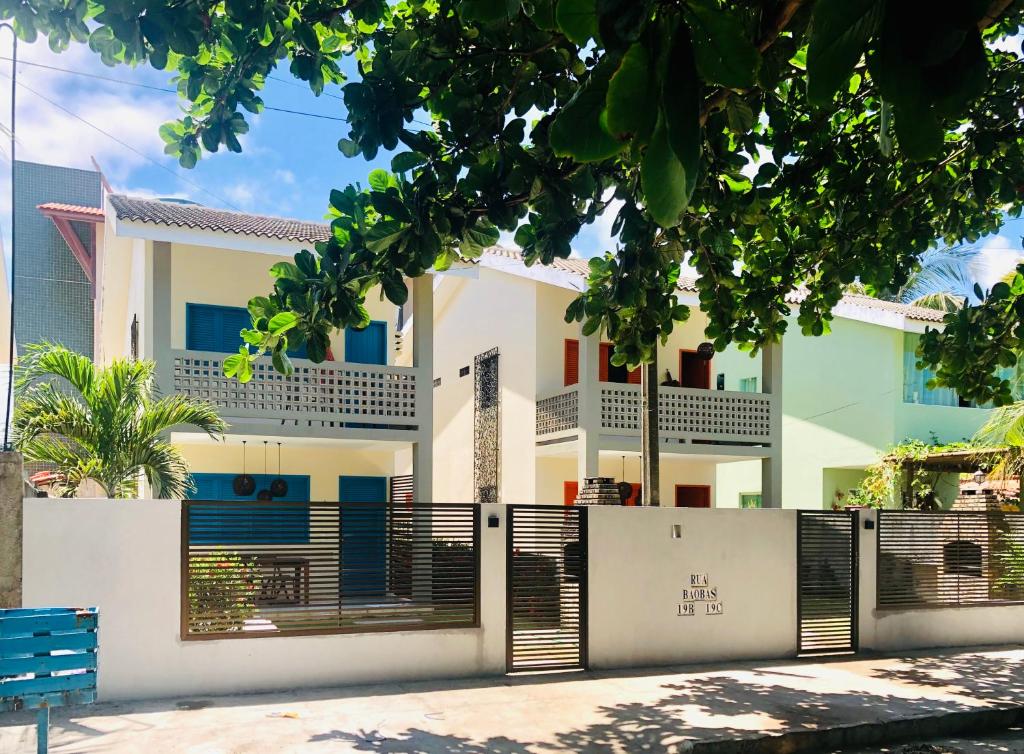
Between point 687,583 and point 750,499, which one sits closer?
point 687,583

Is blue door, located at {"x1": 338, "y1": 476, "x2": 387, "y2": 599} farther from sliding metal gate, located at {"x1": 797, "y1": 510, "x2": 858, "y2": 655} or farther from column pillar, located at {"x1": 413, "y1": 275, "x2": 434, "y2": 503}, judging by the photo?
sliding metal gate, located at {"x1": 797, "y1": 510, "x2": 858, "y2": 655}

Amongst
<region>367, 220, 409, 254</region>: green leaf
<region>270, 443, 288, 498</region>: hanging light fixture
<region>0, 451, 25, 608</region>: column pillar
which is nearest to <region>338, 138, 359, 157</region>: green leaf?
<region>367, 220, 409, 254</region>: green leaf

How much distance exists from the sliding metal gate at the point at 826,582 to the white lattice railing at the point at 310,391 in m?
6.12

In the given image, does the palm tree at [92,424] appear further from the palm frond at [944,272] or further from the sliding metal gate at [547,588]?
the palm frond at [944,272]

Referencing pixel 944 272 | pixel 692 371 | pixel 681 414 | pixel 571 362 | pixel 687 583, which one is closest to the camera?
pixel 687 583

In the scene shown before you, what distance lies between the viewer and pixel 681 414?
648 inches

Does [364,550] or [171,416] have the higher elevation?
[171,416]

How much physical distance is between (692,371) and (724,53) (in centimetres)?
1777

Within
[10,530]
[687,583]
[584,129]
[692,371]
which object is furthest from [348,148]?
[692,371]

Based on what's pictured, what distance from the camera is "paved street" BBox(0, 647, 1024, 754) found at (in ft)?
22.9

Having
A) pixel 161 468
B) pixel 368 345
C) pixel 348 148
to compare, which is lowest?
pixel 161 468

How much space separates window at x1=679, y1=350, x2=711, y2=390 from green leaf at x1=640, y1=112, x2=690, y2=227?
17.5 meters

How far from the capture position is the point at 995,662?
11.0m

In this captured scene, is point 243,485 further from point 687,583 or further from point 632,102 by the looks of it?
point 632,102
